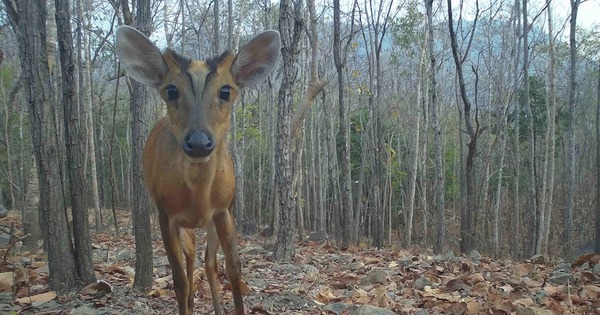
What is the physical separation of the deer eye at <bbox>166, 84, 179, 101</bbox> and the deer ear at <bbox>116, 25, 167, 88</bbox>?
11.1 inches

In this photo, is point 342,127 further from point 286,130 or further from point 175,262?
point 175,262

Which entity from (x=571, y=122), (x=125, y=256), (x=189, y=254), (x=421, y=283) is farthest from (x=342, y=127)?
(x=189, y=254)

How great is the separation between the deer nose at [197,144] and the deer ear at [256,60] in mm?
921

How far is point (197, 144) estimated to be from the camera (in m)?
3.08

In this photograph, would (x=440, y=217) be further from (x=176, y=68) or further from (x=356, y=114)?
(x=356, y=114)

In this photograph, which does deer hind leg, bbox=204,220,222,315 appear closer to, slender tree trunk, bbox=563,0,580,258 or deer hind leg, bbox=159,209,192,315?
deer hind leg, bbox=159,209,192,315

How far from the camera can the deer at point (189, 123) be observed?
3498mm

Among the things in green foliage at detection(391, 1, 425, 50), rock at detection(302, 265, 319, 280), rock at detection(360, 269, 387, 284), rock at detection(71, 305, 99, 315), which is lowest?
rock at detection(302, 265, 319, 280)

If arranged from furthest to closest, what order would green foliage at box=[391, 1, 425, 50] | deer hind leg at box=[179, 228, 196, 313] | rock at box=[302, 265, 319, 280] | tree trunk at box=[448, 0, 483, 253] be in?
green foliage at box=[391, 1, 425, 50]
tree trunk at box=[448, 0, 483, 253]
rock at box=[302, 265, 319, 280]
deer hind leg at box=[179, 228, 196, 313]

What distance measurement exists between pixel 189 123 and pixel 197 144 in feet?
0.81

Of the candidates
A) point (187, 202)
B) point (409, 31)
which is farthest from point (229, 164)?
A: point (409, 31)

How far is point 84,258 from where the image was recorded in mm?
4730

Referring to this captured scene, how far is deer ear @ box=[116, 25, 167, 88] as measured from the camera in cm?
370

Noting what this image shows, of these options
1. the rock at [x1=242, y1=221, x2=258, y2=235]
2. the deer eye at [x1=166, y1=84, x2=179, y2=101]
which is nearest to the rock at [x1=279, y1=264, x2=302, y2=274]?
the deer eye at [x1=166, y1=84, x2=179, y2=101]
